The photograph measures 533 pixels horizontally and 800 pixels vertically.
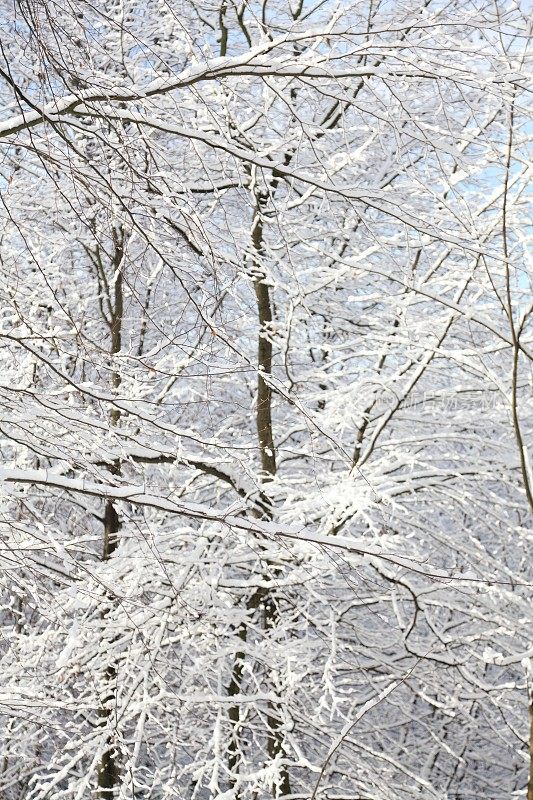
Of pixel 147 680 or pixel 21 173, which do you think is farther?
pixel 21 173

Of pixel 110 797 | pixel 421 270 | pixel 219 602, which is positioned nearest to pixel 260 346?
pixel 421 270

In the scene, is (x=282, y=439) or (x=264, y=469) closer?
(x=264, y=469)

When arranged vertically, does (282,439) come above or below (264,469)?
above

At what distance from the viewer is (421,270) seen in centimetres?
713

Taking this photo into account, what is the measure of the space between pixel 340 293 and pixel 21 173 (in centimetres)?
290

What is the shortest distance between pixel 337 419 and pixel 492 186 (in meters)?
2.50

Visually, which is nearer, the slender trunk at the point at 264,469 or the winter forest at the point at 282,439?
the winter forest at the point at 282,439

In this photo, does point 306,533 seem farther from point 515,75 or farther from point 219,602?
point 219,602

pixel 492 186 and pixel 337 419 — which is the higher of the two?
pixel 492 186

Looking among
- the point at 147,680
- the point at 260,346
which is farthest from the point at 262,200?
the point at 147,680

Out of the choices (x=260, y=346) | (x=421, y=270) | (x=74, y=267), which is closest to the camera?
(x=260, y=346)

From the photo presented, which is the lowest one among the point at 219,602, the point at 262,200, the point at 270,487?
the point at 219,602

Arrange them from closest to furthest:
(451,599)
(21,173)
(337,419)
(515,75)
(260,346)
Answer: (515,75) → (337,419) → (451,599) → (260,346) → (21,173)

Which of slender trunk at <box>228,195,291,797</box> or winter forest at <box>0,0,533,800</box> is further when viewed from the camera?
slender trunk at <box>228,195,291,797</box>
